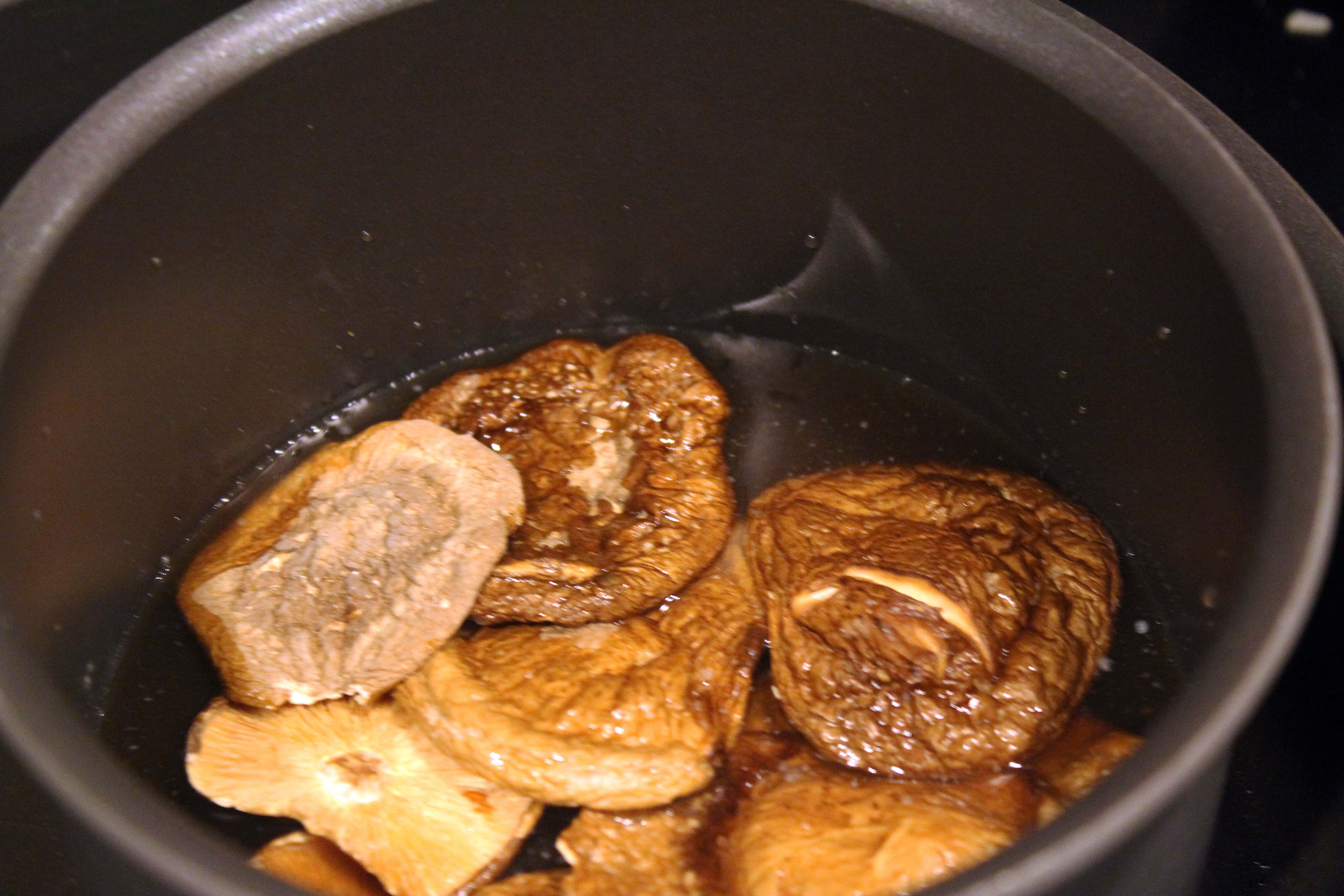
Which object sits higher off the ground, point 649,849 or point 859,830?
point 859,830

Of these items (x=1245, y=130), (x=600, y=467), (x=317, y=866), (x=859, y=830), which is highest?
(x=1245, y=130)

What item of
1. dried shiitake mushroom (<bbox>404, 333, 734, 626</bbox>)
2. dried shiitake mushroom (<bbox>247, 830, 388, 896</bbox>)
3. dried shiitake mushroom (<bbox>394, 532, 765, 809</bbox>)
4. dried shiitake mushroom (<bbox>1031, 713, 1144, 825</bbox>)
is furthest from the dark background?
dried shiitake mushroom (<bbox>404, 333, 734, 626</bbox>)

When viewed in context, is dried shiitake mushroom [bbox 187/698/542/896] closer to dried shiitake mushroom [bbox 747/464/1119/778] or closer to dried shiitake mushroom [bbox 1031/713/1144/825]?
dried shiitake mushroom [bbox 747/464/1119/778]

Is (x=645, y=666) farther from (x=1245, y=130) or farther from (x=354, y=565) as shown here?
(x=1245, y=130)

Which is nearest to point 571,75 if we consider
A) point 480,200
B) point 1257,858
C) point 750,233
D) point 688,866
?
point 480,200

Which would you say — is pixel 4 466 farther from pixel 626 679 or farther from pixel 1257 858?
pixel 1257 858

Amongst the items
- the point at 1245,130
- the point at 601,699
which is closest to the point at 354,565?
the point at 601,699
